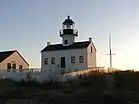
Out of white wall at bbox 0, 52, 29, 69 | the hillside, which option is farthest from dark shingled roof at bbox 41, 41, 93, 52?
the hillside

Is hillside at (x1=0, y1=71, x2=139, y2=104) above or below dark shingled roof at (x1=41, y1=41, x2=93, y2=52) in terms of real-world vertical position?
below

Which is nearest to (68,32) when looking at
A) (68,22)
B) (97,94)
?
(68,22)

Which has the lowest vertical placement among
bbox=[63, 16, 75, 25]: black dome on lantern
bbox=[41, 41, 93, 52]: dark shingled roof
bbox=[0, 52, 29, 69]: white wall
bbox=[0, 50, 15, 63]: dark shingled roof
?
bbox=[0, 52, 29, 69]: white wall

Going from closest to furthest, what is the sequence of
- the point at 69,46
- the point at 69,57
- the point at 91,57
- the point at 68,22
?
the point at 69,57 → the point at 91,57 → the point at 69,46 → the point at 68,22

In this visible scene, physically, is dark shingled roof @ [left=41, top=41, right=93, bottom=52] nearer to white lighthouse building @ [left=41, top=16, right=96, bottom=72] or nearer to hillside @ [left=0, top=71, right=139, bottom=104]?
white lighthouse building @ [left=41, top=16, right=96, bottom=72]

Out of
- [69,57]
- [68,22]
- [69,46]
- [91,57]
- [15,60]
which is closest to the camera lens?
[69,57]

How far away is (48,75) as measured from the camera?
28125 mm

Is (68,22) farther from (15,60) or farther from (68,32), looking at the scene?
(15,60)

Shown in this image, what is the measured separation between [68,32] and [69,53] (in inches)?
133

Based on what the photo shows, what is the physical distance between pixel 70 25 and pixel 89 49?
4.95 m

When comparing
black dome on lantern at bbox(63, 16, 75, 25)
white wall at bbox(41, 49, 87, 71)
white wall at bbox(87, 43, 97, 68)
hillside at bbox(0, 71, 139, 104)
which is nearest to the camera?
hillside at bbox(0, 71, 139, 104)

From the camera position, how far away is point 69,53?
4031 centimetres

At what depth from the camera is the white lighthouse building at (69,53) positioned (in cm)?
3940

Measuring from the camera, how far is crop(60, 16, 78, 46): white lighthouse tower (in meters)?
42.3
